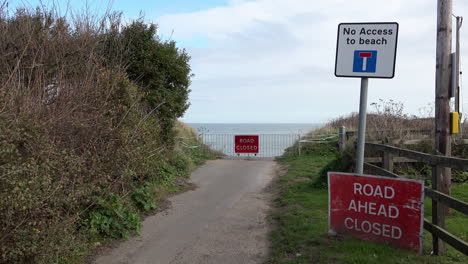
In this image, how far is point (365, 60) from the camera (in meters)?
5.85

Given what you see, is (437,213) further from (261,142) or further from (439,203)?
(261,142)

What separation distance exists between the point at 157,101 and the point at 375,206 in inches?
282

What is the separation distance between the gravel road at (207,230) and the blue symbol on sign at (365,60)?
9.48 feet

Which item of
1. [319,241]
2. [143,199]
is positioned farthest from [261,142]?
[319,241]

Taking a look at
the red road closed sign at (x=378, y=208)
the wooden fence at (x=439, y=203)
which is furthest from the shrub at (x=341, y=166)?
the wooden fence at (x=439, y=203)

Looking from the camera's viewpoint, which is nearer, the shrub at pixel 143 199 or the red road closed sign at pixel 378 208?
the red road closed sign at pixel 378 208

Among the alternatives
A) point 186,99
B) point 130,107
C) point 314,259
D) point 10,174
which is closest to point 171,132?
point 186,99

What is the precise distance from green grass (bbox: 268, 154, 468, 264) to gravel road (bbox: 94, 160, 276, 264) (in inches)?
11.6

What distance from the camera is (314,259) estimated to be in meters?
5.48

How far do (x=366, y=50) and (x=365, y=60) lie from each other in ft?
0.46

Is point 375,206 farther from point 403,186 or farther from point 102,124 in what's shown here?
point 102,124

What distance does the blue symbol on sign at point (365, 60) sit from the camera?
5.80 meters

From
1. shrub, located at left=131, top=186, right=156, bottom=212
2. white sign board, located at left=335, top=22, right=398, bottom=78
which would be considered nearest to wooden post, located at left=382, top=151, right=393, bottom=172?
white sign board, located at left=335, top=22, right=398, bottom=78

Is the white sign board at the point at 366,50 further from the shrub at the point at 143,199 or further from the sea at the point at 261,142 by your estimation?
the sea at the point at 261,142
